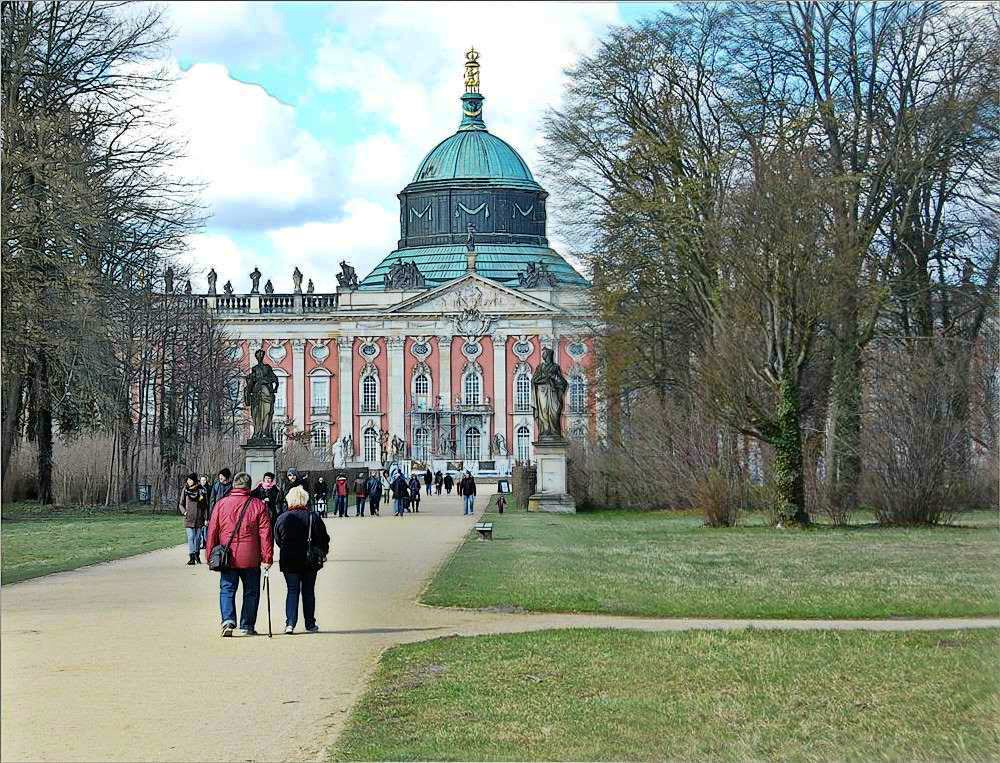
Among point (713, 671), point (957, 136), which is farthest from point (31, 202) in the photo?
point (713, 671)

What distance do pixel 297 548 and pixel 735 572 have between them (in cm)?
749

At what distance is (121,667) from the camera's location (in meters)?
11.9

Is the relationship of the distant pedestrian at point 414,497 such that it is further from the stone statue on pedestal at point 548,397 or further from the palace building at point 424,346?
the palace building at point 424,346

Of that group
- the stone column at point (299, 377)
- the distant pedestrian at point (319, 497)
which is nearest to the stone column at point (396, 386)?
the stone column at point (299, 377)

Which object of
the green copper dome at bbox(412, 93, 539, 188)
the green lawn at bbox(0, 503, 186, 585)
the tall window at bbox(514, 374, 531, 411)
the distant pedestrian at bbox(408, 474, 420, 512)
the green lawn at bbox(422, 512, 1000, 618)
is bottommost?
the green lawn at bbox(422, 512, 1000, 618)

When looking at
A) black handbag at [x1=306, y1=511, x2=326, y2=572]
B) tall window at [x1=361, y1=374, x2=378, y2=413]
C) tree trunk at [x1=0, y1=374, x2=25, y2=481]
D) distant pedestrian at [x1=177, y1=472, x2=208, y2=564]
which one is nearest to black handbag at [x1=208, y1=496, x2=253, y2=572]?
black handbag at [x1=306, y1=511, x2=326, y2=572]

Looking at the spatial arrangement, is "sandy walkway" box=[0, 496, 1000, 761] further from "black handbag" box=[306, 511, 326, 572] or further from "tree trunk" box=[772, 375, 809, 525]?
"tree trunk" box=[772, 375, 809, 525]

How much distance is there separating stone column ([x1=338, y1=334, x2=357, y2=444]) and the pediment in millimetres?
4261

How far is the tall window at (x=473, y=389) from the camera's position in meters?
105

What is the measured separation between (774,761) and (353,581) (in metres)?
11.3

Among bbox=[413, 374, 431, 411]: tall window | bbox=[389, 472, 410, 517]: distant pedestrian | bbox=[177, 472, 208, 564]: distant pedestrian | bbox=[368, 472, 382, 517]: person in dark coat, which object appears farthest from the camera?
bbox=[413, 374, 431, 411]: tall window

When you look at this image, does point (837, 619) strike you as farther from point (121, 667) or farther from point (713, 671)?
point (121, 667)

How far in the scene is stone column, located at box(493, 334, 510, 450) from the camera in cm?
10381

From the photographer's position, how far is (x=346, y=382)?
106m
